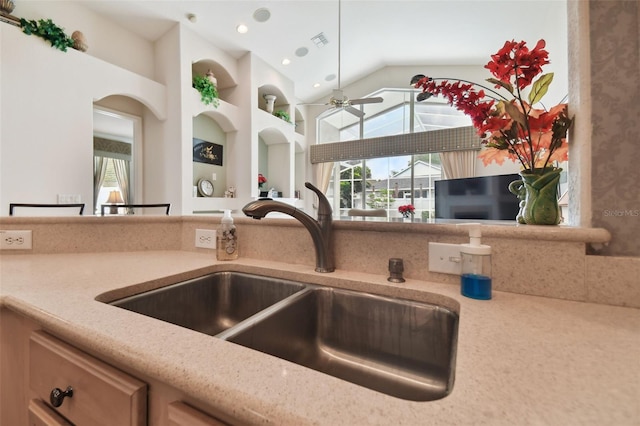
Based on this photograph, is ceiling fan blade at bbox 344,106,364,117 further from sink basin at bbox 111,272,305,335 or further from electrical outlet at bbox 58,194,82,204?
sink basin at bbox 111,272,305,335

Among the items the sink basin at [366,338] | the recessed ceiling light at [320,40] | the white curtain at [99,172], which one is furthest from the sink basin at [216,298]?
the white curtain at [99,172]

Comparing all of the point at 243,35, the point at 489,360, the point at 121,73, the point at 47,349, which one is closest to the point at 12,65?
the point at 121,73

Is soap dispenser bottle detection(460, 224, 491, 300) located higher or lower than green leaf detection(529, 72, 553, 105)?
lower

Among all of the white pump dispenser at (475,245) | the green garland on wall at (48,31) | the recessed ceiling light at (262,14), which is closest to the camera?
the white pump dispenser at (475,245)

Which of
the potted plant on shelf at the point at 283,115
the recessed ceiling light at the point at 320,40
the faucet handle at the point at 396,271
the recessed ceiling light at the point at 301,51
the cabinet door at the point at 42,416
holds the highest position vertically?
the recessed ceiling light at the point at 320,40

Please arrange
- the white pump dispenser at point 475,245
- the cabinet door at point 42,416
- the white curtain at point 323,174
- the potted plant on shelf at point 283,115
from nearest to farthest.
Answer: the cabinet door at point 42,416
the white pump dispenser at point 475,245
the potted plant on shelf at point 283,115
the white curtain at point 323,174

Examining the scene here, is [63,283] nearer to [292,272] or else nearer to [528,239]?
[292,272]

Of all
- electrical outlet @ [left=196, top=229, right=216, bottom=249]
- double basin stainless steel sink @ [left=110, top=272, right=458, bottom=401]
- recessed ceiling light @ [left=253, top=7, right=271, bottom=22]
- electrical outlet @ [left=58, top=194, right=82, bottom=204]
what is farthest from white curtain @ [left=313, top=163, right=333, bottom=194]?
double basin stainless steel sink @ [left=110, top=272, right=458, bottom=401]

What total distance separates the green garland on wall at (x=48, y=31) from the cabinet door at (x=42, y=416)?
10.9ft

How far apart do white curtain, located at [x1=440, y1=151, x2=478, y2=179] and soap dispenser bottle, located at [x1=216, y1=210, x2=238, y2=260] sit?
4.86 m

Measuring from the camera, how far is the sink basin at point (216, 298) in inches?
29.6

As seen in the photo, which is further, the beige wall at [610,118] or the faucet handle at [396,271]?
the faucet handle at [396,271]

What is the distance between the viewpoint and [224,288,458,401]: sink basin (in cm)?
57

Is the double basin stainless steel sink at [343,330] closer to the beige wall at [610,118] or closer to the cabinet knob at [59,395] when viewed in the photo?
the cabinet knob at [59,395]
